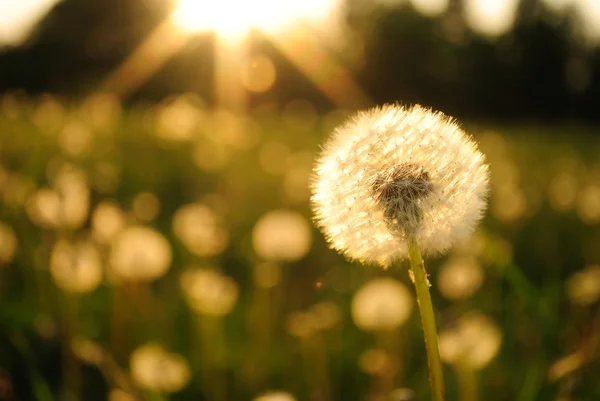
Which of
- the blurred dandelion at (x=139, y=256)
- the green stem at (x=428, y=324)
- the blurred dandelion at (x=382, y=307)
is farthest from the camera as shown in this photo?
the blurred dandelion at (x=139, y=256)

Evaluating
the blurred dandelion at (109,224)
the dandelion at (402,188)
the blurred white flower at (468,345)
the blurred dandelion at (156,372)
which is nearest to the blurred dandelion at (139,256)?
the blurred dandelion at (109,224)

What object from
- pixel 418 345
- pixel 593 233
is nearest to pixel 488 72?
pixel 593 233

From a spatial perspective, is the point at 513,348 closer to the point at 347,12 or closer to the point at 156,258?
the point at 156,258

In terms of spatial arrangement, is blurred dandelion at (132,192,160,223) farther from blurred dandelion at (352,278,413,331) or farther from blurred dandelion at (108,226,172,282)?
blurred dandelion at (352,278,413,331)

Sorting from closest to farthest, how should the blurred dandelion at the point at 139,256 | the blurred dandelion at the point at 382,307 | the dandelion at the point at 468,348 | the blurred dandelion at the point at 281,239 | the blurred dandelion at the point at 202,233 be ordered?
the dandelion at the point at 468,348
the blurred dandelion at the point at 382,307
the blurred dandelion at the point at 139,256
the blurred dandelion at the point at 281,239
the blurred dandelion at the point at 202,233

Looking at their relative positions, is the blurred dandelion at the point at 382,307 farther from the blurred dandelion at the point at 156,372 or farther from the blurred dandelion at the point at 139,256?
the blurred dandelion at the point at 139,256

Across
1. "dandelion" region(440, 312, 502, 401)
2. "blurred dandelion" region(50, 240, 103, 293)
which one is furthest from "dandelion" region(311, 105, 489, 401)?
"blurred dandelion" region(50, 240, 103, 293)

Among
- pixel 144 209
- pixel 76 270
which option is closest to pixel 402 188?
pixel 76 270
